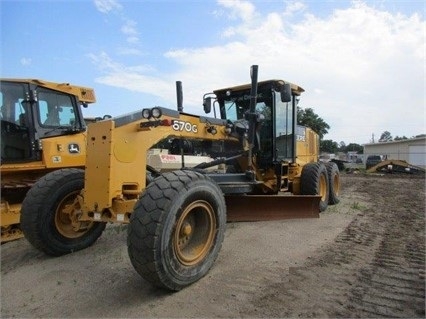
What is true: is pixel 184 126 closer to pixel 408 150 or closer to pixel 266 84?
pixel 266 84

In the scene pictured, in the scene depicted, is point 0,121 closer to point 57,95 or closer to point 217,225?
point 57,95

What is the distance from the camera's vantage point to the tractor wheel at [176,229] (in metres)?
3.54

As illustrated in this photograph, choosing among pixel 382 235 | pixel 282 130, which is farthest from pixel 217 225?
pixel 282 130

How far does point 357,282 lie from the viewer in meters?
4.07

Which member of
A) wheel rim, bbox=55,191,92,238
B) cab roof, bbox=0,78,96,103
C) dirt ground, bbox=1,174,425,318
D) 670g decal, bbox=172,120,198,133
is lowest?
dirt ground, bbox=1,174,425,318

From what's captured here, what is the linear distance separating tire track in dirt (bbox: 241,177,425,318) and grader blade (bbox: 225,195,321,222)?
2.81 feet

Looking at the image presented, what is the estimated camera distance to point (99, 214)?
4.27 metres

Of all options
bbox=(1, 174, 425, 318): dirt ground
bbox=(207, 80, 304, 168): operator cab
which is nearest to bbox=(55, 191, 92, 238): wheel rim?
bbox=(1, 174, 425, 318): dirt ground

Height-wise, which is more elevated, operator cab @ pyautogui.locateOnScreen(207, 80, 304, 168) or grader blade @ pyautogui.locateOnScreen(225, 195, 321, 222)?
operator cab @ pyautogui.locateOnScreen(207, 80, 304, 168)

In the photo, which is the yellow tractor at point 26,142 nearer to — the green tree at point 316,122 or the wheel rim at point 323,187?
the wheel rim at point 323,187

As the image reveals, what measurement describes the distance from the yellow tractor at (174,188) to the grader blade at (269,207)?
0.02m

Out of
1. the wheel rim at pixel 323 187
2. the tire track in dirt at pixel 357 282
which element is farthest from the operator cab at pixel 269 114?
the tire track in dirt at pixel 357 282

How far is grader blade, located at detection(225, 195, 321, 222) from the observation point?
661 cm

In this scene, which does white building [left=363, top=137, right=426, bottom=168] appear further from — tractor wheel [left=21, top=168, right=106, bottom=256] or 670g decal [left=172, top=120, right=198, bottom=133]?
tractor wheel [left=21, top=168, right=106, bottom=256]
